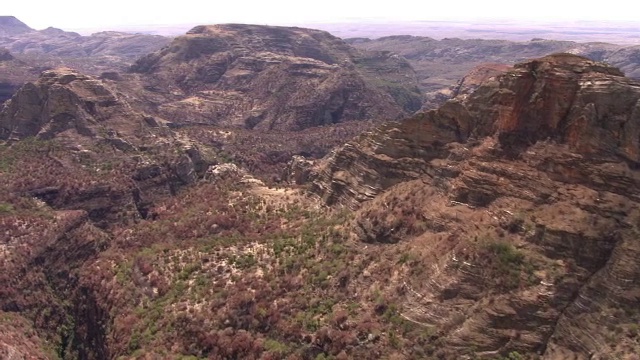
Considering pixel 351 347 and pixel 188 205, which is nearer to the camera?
pixel 351 347

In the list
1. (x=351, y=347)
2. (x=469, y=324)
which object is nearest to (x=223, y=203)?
(x=351, y=347)

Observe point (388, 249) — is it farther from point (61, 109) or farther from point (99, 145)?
point (61, 109)

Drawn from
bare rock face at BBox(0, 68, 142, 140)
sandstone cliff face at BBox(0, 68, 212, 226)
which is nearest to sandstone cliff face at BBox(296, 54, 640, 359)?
sandstone cliff face at BBox(0, 68, 212, 226)

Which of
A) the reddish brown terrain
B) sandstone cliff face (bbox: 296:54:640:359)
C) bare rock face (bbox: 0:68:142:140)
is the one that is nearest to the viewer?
sandstone cliff face (bbox: 296:54:640:359)

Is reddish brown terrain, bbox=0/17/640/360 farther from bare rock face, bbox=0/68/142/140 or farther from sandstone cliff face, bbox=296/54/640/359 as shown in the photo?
bare rock face, bbox=0/68/142/140

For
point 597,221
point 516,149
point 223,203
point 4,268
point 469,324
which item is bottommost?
point 4,268

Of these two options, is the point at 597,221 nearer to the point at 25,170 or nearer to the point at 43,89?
the point at 25,170
